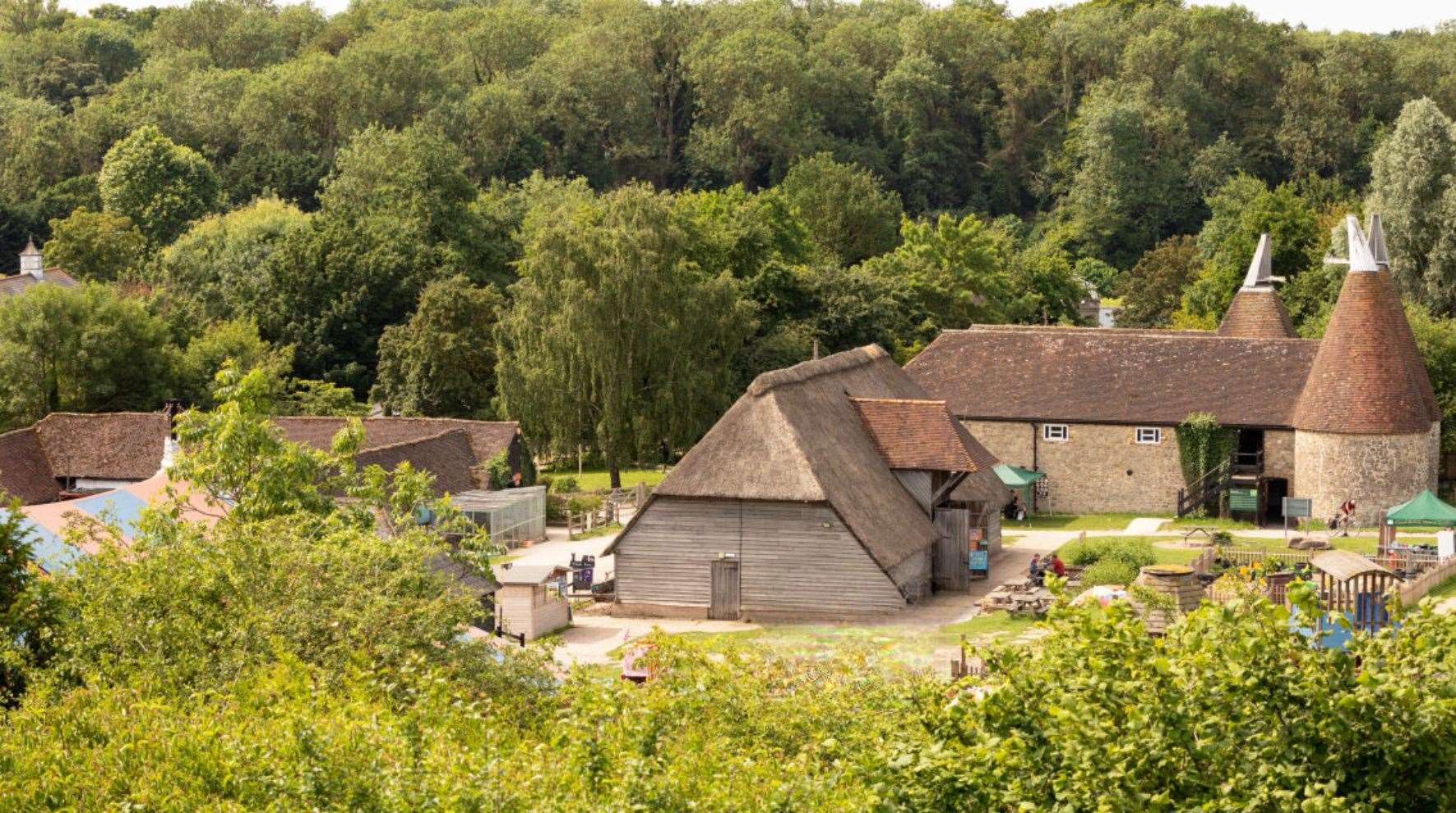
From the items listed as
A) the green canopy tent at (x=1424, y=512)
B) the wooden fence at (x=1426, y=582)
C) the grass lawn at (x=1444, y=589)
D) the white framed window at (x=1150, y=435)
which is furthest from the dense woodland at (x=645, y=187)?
the grass lawn at (x=1444, y=589)

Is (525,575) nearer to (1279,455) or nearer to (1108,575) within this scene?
(1108,575)

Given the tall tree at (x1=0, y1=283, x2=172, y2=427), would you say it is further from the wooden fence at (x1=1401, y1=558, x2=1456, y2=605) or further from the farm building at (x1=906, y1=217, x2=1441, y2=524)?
the wooden fence at (x1=1401, y1=558, x2=1456, y2=605)

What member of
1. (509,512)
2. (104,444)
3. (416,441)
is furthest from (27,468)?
(509,512)

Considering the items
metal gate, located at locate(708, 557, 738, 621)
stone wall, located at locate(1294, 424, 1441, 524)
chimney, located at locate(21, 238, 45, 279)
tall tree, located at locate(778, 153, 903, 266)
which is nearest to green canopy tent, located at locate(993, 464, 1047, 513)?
stone wall, located at locate(1294, 424, 1441, 524)

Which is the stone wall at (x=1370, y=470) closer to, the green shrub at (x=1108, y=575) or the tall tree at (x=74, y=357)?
the green shrub at (x=1108, y=575)

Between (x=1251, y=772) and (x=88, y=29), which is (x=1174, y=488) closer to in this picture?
(x=1251, y=772)

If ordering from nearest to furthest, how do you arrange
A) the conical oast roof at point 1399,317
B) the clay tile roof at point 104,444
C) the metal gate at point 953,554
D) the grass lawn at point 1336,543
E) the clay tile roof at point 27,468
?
the metal gate at point 953,554 < the grass lawn at point 1336,543 < the conical oast roof at point 1399,317 < the clay tile roof at point 27,468 < the clay tile roof at point 104,444
